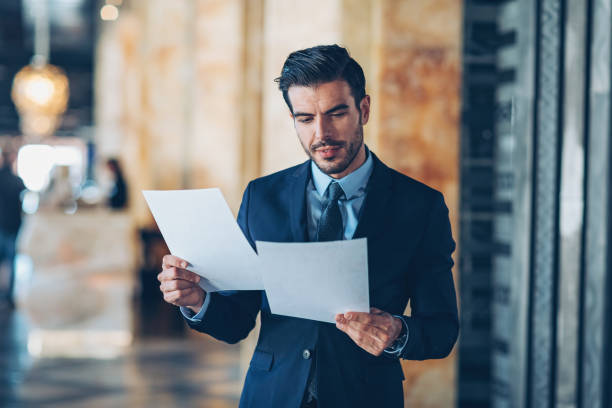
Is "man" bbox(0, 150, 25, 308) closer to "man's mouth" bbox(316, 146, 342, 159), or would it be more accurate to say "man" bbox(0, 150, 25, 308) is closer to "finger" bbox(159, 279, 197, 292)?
"finger" bbox(159, 279, 197, 292)

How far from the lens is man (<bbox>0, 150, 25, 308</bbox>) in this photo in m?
9.22

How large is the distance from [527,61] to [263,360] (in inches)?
92.1

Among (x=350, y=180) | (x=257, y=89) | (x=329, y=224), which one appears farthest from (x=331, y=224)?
(x=257, y=89)

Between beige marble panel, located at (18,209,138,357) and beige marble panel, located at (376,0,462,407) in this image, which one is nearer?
beige marble panel, located at (376,0,462,407)

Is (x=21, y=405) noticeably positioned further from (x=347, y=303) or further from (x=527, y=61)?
(x=347, y=303)

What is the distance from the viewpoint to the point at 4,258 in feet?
30.9

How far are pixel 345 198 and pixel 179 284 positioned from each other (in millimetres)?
382

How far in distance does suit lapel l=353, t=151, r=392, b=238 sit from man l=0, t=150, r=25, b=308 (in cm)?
844

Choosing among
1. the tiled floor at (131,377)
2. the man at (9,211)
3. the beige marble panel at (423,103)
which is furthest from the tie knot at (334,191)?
the man at (9,211)

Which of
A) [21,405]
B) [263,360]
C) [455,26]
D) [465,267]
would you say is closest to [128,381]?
[21,405]

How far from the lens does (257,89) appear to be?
7.48 metres

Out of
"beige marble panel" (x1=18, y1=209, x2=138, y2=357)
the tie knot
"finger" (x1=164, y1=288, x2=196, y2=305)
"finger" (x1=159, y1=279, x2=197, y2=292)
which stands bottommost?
"beige marble panel" (x1=18, y1=209, x2=138, y2=357)

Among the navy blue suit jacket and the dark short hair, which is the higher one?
the dark short hair

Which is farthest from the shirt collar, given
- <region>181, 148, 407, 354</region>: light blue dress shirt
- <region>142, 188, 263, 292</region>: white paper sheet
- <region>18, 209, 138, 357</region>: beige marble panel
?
<region>18, 209, 138, 357</region>: beige marble panel
